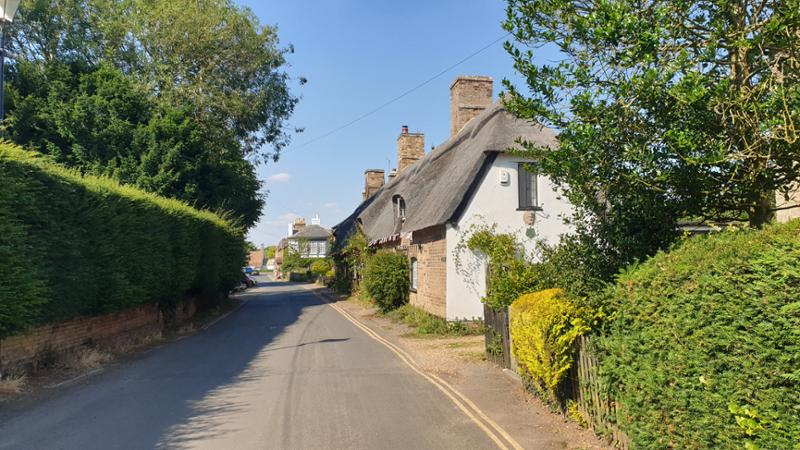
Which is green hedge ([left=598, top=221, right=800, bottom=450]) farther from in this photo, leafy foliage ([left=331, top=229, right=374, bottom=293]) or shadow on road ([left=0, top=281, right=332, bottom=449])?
leafy foliage ([left=331, top=229, right=374, bottom=293])

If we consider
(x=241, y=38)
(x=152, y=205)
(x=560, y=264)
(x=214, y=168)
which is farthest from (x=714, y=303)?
(x=241, y=38)

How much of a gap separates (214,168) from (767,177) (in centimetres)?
2338

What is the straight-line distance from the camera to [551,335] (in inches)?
273

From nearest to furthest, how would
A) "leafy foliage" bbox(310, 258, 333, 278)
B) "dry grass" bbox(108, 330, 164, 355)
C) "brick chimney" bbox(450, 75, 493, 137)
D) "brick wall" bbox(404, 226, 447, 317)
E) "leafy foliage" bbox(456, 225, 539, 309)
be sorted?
1. "dry grass" bbox(108, 330, 164, 355)
2. "leafy foliage" bbox(456, 225, 539, 309)
3. "brick wall" bbox(404, 226, 447, 317)
4. "brick chimney" bbox(450, 75, 493, 137)
5. "leafy foliage" bbox(310, 258, 333, 278)

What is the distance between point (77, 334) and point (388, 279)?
1241 centimetres

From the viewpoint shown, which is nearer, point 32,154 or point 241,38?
point 32,154

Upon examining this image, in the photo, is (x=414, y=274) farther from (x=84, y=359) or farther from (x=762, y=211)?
(x=762, y=211)

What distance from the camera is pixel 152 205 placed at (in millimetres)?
14883

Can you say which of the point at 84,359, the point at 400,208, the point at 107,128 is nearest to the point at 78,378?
the point at 84,359

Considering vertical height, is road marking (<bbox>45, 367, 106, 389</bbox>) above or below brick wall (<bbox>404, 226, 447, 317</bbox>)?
below

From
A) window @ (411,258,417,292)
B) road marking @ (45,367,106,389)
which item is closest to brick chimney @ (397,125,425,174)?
window @ (411,258,417,292)

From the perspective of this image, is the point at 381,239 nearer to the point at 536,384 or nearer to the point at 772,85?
the point at 536,384

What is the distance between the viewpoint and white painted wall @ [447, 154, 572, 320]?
1702 centimetres

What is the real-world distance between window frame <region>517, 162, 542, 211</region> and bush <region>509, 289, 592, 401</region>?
9.77m
